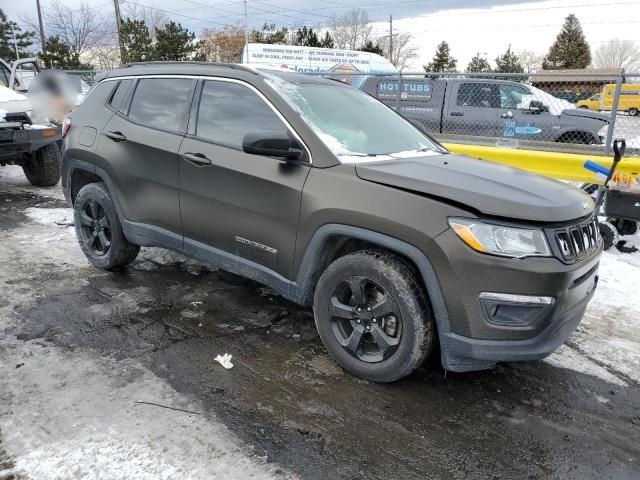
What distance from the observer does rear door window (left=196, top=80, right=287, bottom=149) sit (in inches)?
131

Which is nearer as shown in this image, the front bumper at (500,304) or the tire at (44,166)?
the front bumper at (500,304)

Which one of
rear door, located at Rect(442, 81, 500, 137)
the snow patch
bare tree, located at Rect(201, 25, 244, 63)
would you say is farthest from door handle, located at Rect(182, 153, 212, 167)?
bare tree, located at Rect(201, 25, 244, 63)

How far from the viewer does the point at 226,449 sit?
2.40 metres

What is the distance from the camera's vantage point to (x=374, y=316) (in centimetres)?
288

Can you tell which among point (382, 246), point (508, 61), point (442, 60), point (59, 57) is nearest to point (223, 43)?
point (59, 57)

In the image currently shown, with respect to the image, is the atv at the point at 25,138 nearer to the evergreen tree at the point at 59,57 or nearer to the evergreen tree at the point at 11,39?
the evergreen tree at the point at 59,57

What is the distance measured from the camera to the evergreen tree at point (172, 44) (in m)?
41.1

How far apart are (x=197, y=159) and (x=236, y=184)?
0.43m

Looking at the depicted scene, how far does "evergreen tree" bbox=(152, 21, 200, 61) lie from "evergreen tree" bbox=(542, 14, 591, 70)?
40436 mm

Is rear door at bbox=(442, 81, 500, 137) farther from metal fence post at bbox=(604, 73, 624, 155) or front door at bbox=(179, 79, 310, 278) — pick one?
front door at bbox=(179, 79, 310, 278)

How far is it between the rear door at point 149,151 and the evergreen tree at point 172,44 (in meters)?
39.8

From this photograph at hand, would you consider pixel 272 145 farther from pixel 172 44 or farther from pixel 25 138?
pixel 172 44

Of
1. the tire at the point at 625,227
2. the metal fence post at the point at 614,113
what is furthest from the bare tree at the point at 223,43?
the tire at the point at 625,227

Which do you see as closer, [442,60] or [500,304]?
[500,304]
